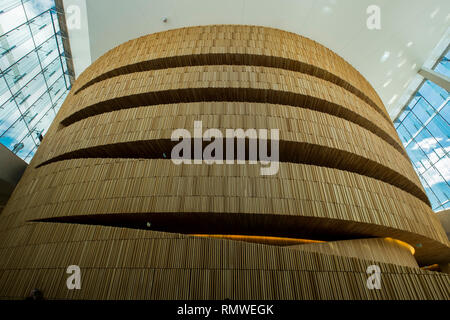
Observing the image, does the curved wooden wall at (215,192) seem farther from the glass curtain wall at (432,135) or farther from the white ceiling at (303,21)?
the glass curtain wall at (432,135)

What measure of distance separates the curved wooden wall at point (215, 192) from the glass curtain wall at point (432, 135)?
8311mm

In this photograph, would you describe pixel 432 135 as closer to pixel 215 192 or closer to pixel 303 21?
pixel 303 21

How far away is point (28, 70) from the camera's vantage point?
1391 cm

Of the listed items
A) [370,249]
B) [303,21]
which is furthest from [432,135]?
[370,249]

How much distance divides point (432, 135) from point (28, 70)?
25.2 meters

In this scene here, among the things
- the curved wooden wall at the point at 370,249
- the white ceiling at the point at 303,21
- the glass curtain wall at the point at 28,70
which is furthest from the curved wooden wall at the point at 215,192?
the glass curtain wall at the point at 28,70

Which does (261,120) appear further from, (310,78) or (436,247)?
(436,247)

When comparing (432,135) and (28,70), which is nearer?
(28,70)

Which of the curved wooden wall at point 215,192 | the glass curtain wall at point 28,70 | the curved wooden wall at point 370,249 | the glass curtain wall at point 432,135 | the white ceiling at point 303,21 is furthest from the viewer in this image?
the glass curtain wall at point 432,135

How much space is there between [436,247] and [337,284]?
6810 millimetres

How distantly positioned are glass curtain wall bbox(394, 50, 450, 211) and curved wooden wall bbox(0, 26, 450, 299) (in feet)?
27.3

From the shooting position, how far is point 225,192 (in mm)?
7594

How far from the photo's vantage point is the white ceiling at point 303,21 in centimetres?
1433
